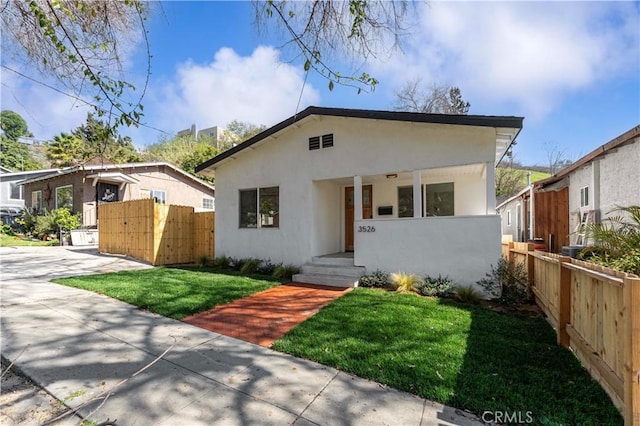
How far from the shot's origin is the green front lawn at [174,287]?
563 centimetres

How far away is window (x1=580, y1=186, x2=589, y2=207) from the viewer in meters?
8.45

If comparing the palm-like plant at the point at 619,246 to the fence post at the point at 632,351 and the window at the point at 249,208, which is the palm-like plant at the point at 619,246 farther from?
the window at the point at 249,208

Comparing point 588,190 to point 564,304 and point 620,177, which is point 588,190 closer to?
point 620,177

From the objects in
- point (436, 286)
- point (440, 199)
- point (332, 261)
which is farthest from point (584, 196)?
point (332, 261)

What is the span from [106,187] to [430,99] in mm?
22233

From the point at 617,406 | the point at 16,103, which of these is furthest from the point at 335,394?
the point at 16,103

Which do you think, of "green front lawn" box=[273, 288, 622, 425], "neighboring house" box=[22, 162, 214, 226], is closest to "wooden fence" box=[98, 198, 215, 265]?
"neighboring house" box=[22, 162, 214, 226]

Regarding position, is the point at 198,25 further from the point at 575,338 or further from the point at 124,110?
the point at 575,338

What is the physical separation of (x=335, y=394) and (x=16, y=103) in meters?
4.75

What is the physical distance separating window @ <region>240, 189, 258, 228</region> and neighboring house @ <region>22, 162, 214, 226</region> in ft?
31.4

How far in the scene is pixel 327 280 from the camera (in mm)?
7969

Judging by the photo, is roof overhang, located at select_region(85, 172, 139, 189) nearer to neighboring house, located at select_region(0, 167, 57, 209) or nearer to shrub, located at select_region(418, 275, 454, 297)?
neighboring house, located at select_region(0, 167, 57, 209)

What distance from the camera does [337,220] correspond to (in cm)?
1024

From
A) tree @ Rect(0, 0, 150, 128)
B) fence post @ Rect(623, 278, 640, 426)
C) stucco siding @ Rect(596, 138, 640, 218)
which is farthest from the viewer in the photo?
stucco siding @ Rect(596, 138, 640, 218)
